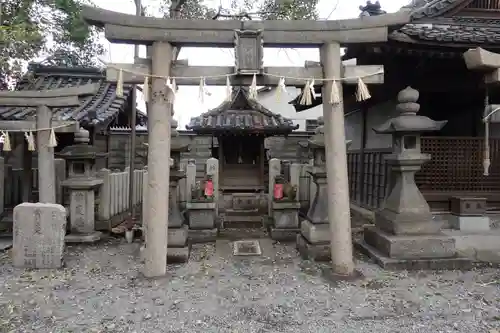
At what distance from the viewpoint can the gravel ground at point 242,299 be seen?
3.93 metres

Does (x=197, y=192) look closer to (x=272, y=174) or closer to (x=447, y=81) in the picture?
Result: (x=272, y=174)

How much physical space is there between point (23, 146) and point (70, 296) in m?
5.25

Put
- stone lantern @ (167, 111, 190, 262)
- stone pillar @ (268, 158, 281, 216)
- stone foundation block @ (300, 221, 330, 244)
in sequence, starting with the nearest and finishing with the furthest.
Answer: stone lantern @ (167, 111, 190, 262)
stone foundation block @ (300, 221, 330, 244)
stone pillar @ (268, 158, 281, 216)

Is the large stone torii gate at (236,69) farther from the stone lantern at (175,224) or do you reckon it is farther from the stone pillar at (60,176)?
the stone pillar at (60,176)

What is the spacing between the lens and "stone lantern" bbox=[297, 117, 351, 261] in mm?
6203

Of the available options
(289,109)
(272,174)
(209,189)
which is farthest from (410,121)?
(289,109)

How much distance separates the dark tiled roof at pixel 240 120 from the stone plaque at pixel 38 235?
594 cm

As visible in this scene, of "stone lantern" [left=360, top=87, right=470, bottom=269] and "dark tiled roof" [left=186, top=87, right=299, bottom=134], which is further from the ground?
"dark tiled roof" [left=186, top=87, right=299, bottom=134]

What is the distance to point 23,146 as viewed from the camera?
840 cm

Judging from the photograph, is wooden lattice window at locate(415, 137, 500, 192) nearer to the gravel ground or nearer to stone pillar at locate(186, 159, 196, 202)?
the gravel ground

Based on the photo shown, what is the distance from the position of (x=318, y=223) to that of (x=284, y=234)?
1789mm

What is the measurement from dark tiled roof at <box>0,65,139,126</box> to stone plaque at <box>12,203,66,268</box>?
13.0 feet

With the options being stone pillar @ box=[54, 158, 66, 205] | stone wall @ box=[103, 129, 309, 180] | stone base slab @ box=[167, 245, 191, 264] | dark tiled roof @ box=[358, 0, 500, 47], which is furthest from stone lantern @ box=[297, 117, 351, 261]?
stone wall @ box=[103, 129, 309, 180]

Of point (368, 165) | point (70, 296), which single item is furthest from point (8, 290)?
point (368, 165)
